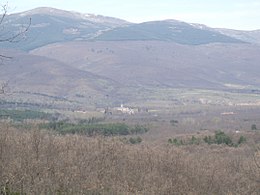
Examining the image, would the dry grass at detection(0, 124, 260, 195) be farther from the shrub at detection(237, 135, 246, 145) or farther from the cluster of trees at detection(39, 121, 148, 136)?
the cluster of trees at detection(39, 121, 148, 136)

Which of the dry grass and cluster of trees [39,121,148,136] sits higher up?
the dry grass

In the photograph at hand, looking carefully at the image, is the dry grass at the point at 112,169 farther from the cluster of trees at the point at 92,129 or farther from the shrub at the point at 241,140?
the cluster of trees at the point at 92,129

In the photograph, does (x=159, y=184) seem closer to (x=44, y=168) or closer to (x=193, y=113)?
(x=44, y=168)

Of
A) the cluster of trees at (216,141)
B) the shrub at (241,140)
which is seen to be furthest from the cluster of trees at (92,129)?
the shrub at (241,140)

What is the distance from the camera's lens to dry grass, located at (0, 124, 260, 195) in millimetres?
31531

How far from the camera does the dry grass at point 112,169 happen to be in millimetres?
31531

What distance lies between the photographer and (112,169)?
133 ft

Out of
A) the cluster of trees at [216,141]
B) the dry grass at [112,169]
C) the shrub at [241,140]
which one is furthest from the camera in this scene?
the shrub at [241,140]

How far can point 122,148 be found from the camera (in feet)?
166

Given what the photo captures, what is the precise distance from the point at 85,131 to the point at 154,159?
33084mm

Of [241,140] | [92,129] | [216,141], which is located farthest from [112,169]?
[92,129]

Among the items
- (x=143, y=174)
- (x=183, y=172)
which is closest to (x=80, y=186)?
(x=143, y=174)

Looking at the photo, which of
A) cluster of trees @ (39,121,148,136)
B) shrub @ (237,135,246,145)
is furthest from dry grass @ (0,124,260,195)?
cluster of trees @ (39,121,148,136)

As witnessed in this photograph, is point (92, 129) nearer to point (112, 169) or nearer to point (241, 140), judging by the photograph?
point (241, 140)
